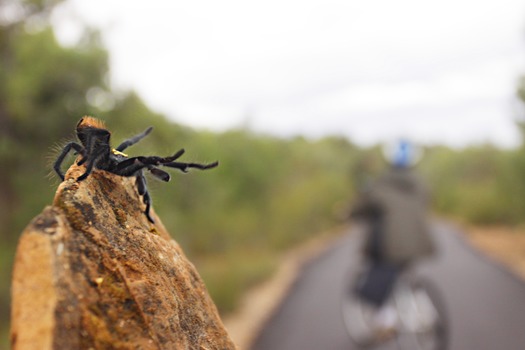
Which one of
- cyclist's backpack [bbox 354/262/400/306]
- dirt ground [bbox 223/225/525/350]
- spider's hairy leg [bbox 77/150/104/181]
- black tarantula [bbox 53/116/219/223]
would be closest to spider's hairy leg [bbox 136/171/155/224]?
black tarantula [bbox 53/116/219/223]

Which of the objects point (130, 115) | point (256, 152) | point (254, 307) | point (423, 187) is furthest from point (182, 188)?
point (256, 152)

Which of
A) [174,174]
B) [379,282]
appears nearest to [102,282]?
[379,282]

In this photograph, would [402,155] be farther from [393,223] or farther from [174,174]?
[174,174]

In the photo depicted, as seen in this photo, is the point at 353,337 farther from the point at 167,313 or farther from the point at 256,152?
the point at 256,152

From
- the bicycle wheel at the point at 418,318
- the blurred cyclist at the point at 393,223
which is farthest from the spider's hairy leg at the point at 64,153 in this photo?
the bicycle wheel at the point at 418,318

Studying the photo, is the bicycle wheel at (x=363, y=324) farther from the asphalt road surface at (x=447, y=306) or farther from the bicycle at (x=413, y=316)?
the asphalt road surface at (x=447, y=306)
